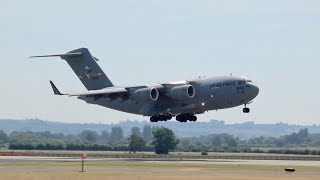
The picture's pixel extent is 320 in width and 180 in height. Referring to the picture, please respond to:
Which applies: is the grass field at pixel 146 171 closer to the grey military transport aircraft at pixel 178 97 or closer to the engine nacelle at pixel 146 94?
the grey military transport aircraft at pixel 178 97

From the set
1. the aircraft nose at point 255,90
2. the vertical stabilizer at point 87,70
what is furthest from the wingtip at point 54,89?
the aircraft nose at point 255,90

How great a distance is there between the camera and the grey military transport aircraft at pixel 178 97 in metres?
76.2

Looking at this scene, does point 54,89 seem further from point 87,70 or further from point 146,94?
point 87,70

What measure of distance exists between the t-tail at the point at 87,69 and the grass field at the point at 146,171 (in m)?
9.36

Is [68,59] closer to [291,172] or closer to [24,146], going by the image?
[291,172]

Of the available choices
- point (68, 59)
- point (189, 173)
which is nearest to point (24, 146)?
point (68, 59)

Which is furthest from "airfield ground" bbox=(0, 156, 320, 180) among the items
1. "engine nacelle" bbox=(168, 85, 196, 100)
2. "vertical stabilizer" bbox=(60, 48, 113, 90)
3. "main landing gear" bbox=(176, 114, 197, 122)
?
"vertical stabilizer" bbox=(60, 48, 113, 90)

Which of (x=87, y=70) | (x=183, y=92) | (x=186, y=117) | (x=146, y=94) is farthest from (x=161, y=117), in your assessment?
(x=87, y=70)

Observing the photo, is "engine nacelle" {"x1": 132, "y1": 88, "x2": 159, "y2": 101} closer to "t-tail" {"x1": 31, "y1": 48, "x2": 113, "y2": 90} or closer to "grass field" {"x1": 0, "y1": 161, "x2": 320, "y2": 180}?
"grass field" {"x1": 0, "y1": 161, "x2": 320, "y2": 180}

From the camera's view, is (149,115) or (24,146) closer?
(149,115)

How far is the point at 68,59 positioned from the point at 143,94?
11.1 m

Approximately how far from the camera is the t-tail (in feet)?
280

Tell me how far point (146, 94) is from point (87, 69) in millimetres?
9868

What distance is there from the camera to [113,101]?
81.5 meters
